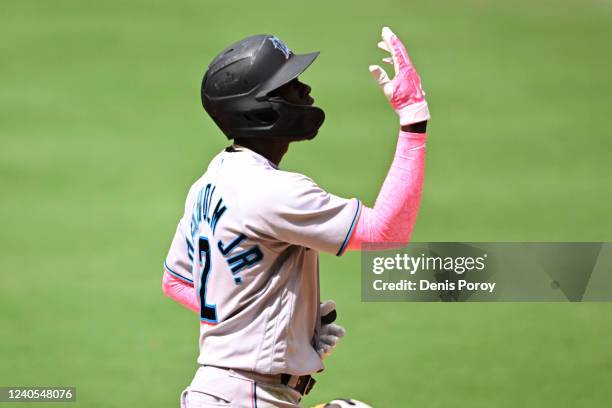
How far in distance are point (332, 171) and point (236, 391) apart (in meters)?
4.27

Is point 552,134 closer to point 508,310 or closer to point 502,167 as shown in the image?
point 502,167

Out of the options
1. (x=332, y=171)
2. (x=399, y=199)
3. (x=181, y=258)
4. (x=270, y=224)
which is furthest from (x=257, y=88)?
(x=332, y=171)

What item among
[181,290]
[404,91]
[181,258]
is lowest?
[181,290]

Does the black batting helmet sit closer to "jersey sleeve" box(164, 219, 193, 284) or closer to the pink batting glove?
the pink batting glove

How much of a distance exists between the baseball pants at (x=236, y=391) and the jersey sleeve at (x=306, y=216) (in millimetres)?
468

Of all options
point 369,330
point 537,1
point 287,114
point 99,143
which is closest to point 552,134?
point 537,1

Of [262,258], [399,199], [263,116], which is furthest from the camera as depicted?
[263,116]

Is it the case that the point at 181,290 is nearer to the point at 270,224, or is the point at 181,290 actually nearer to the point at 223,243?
the point at 223,243

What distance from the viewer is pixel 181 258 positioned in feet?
12.2

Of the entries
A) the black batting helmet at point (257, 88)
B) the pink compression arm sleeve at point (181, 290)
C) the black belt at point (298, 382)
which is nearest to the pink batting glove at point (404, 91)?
the black batting helmet at point (257, 88)

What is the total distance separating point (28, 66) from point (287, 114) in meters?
5.55

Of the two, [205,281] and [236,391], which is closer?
[236,391]

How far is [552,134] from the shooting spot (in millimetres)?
7879

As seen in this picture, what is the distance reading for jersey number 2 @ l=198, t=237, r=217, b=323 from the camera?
3338 mm
